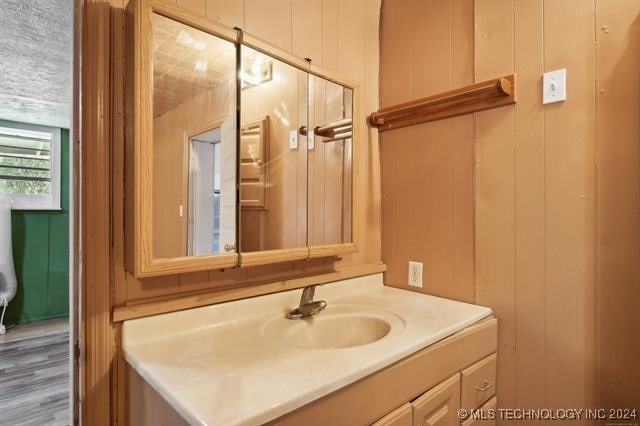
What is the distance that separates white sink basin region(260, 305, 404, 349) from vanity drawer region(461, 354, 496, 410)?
27 cm

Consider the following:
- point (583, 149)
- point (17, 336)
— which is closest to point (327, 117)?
point (583, 149)

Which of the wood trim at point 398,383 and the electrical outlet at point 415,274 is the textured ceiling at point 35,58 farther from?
the electrical outlet at point 415,274

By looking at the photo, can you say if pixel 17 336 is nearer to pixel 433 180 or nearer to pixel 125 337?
pixel 125 337

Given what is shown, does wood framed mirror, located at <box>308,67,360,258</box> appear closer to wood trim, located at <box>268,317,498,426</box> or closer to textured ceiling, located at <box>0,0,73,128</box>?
wood trim, located at <box>268,317,498,426</box>

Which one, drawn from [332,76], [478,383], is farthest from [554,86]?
[478,383]

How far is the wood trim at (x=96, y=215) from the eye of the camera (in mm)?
856

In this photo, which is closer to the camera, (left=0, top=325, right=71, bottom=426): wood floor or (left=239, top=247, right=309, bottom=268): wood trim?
(left=239, top=247, right=309, bottom=268): wood trim

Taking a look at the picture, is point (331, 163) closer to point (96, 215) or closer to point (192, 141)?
point (192, 141)

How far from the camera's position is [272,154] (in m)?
1.22

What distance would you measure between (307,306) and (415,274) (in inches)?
21.7

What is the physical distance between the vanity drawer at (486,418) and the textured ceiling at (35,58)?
1.80 meters

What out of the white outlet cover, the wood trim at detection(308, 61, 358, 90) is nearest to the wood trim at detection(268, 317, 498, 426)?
the white outlet cover

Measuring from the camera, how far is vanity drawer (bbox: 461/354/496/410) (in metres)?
1.07

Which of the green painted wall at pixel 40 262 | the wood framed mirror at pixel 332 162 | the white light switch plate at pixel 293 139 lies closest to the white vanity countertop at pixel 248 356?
the wood framed mirror at pixel 332 162
